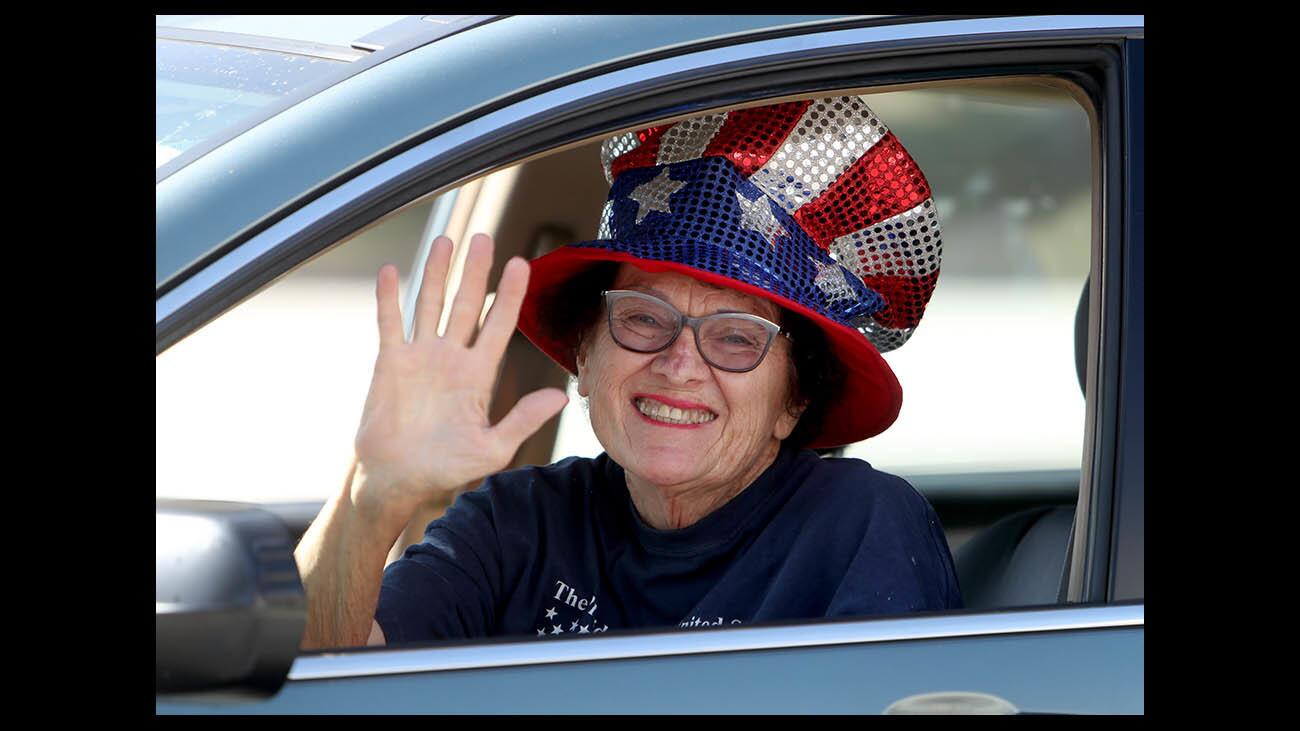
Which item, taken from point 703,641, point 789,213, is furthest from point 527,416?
point 789,213

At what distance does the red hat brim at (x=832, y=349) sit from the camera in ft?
7.40

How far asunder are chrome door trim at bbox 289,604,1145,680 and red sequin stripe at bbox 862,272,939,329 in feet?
2.65

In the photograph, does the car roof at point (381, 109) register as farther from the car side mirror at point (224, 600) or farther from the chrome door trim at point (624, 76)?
the car side mirror at point (224, 600)

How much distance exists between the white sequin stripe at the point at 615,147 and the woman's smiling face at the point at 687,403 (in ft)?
0.62

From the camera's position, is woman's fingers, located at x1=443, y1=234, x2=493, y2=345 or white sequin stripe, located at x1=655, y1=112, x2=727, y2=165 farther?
white sequin stripe, located at x1=655, y1=112, x2=727, y2=165

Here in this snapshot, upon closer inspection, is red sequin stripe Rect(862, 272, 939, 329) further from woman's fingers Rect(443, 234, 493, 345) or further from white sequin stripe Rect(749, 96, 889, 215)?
woman's fingers Rect(443, 234, 493, 345)

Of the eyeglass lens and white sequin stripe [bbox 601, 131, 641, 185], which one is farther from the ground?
white sequin stripe [bbox 601, 131, 641, 185]

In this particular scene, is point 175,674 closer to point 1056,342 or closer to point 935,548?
point 935,548

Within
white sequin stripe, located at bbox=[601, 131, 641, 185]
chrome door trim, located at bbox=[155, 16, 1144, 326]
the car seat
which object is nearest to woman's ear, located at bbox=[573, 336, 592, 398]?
white sequin stripe, located at bbox=[601, 131, 641, 185]

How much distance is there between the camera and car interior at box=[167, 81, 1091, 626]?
2.70m

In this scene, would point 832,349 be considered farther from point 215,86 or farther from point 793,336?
point 215,86

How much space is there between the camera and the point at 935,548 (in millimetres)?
2273

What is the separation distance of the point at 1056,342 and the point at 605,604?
760 cm
